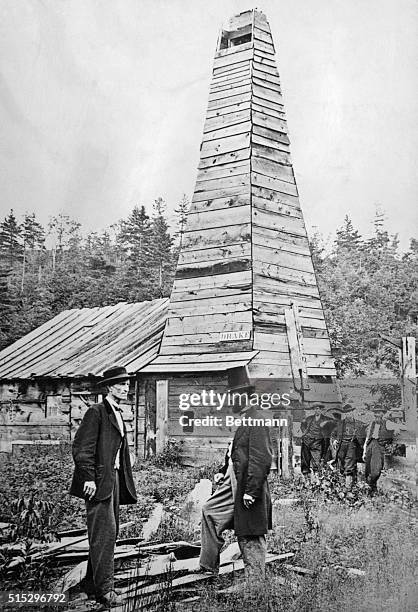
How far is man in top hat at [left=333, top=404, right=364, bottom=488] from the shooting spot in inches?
210

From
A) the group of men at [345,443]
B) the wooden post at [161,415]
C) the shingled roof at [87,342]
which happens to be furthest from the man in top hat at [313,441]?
the shingled roof at [87,342]

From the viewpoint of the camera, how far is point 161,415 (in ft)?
17.5

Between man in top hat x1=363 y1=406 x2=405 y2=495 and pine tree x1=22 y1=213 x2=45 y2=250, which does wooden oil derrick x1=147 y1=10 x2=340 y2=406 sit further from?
pine tree x1=22 y1=213 x2=45 y2=250

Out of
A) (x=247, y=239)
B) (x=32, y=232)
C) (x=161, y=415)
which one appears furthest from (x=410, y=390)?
(x=32, y=232)

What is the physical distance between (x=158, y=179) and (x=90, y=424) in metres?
2.12

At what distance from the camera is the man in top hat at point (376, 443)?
17.5 feet

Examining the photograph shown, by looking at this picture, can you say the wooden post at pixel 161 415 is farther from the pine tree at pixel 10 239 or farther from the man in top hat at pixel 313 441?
the pine tree at pixel 10 239

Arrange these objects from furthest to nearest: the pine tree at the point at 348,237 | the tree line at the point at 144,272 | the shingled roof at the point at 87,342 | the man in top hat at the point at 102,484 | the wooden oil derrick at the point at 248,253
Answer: the pine tree at the point at 348,237 < the tree line at the point at 144,272 < the shingled roof at the point at 87,342 < the wooden oil derrick at the point at 248,253 < the man in top hat at the point at 102,484

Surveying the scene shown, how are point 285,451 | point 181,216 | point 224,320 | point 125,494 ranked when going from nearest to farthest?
point 125,494 → point 285,451 → point 224,320 → point 181,216

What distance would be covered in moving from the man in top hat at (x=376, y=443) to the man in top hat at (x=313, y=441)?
0.33m

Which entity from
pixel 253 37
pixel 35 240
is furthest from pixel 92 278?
pixel 253 37

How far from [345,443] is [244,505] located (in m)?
0.94

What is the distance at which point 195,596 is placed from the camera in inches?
192

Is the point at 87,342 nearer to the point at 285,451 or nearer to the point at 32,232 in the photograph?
the point at 32,232
